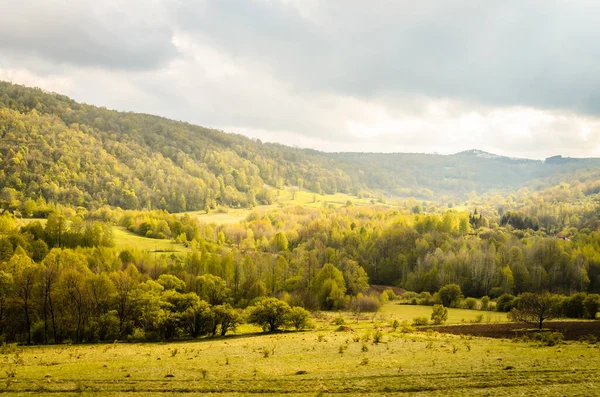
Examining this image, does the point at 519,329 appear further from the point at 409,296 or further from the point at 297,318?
the point at 409,296

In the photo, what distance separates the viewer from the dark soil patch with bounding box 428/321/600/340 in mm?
54375

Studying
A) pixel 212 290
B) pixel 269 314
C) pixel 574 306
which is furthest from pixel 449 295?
pixel 212 290

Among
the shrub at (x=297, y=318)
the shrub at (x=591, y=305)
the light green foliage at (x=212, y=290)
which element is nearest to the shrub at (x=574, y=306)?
the shrub at (x=591, y=305)

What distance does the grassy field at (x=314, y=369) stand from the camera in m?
29.9

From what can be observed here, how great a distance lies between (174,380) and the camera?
106ft

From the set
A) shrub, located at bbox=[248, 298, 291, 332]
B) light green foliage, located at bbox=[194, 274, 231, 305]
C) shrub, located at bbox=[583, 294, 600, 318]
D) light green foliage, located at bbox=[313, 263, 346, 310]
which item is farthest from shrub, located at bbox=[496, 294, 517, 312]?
light green foliage, located at bbox=[194, 274, 231, 305]

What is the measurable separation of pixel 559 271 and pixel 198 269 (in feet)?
341

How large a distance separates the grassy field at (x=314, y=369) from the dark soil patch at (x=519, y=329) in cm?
643

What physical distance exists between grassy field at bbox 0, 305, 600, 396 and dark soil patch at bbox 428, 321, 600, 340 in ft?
21.1

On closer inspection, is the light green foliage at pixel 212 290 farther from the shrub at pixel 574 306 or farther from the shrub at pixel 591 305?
the shrub at pixel 591 305

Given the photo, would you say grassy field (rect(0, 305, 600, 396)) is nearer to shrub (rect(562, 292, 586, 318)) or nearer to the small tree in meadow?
the small tree in meadow

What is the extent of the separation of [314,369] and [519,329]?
128 feet

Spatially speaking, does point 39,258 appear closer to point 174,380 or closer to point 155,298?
point 155,298

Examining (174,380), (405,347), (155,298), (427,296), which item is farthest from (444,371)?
(427,296)
